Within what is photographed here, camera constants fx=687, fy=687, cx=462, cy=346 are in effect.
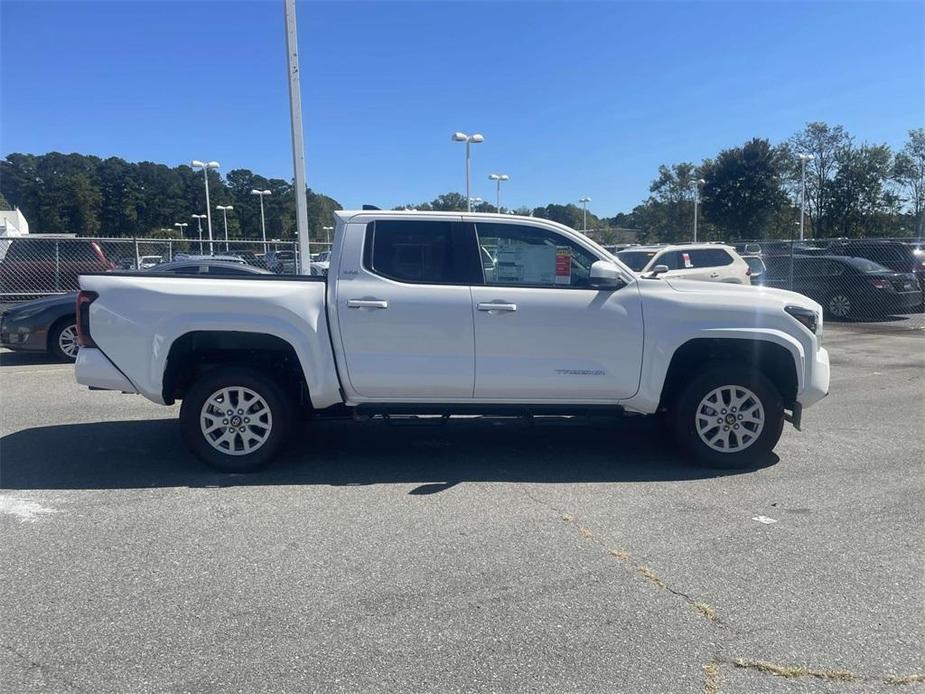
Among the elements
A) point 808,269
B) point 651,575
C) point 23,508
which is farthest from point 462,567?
point 808,269

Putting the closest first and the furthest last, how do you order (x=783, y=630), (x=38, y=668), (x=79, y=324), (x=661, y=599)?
(x=38, y=668), (x=783, y=630), (x=661, y=599), (x=79, y=324)

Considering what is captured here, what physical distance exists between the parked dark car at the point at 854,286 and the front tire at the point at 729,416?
514 inches

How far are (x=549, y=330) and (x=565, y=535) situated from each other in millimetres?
1687

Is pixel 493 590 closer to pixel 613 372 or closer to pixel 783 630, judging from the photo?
pixel 783 630

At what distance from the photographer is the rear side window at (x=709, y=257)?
16.1 metres

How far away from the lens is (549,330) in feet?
17.5

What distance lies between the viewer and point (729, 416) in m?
5.53

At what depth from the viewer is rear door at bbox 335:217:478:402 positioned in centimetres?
530

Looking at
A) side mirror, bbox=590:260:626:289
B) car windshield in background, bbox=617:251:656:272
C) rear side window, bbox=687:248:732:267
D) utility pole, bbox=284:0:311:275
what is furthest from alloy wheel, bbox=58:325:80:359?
rear side window, bbox=687:248:732:267

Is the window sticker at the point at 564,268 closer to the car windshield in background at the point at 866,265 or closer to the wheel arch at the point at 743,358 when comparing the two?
the wheel arch at the point at 743,358

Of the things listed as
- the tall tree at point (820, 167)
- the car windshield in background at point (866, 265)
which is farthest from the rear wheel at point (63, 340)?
the tall tree at point (820, 167)

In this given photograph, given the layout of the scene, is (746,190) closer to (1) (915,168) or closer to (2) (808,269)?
(1) (915,168)

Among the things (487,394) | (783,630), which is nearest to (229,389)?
(487,394)

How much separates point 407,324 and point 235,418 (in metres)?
1.54
